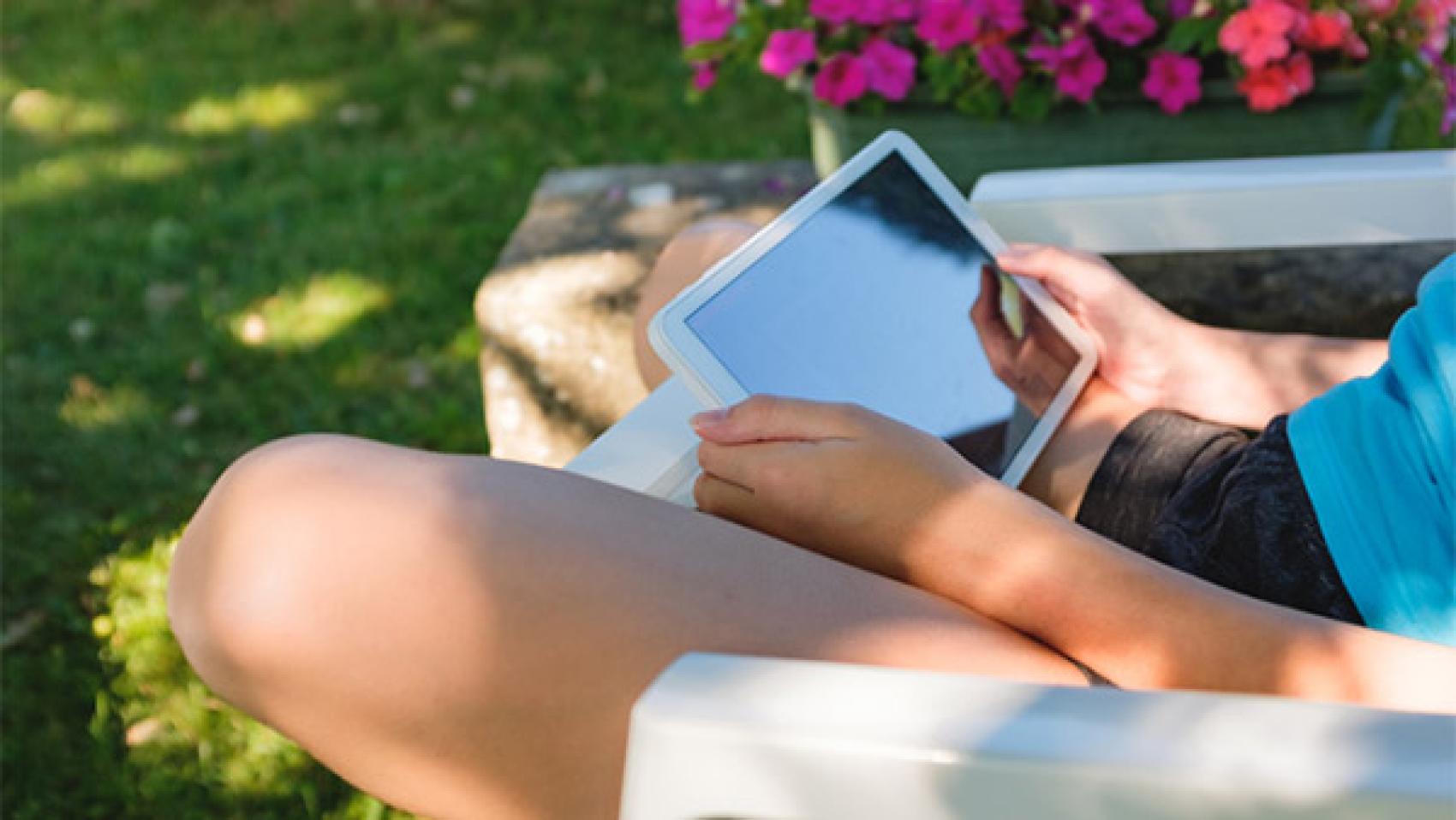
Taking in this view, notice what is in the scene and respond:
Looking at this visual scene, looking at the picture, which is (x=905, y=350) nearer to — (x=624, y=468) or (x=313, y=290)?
(x=624, y=468)

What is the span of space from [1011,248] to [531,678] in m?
0.85

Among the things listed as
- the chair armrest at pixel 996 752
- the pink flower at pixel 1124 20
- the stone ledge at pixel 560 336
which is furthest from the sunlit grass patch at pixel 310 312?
the chair armrest at pixel 996 752

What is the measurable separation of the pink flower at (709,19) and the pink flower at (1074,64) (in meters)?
0.51

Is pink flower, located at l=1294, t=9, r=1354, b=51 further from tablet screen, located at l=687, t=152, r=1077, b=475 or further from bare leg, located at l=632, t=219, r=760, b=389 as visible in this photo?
bare leg, located at l=632, t=219, r=760, b=389

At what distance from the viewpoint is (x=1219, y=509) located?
4.47ft

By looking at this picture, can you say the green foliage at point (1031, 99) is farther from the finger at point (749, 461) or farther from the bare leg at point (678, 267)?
the finger at point (749, 461)

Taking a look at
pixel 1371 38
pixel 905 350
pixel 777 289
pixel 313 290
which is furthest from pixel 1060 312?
pixel 313 290

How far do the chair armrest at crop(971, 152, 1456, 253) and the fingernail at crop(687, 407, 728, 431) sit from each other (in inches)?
23.5

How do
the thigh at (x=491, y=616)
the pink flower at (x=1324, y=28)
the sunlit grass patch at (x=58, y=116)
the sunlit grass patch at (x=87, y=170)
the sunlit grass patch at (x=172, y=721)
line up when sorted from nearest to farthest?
the thigh at (x=491, y=616), the sunlit grass patch at (x=172, y=721), the pink flower at (x=1324, y=28), the sunlit grass patch at (x=87, y=170), the sunlit grass patch at (x=58, y=116)

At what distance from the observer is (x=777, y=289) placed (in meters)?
1.40

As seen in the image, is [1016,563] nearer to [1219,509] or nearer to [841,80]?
[1219,509]

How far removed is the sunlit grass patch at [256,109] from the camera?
3.80 meters

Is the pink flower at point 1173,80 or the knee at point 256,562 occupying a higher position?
the pink flower at point 1173,80

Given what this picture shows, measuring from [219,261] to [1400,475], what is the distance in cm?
254
